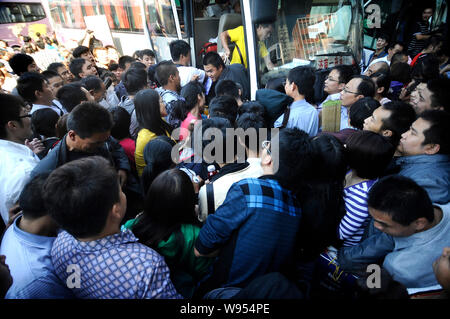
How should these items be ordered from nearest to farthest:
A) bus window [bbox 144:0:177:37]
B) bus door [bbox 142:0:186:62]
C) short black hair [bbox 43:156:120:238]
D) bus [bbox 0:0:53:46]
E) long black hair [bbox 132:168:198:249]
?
1. short black hair [bbox 43:156:120:238]
2. long black hair [bbox 132:168:198:249]
3. bus door [bbox 142:0:186:62]
4. bus window [bbox 144:0:177:37]
5. bus [bbox 0:0:53:46]

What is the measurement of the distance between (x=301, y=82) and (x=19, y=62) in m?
4.19

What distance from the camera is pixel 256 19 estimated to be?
9.52 feet

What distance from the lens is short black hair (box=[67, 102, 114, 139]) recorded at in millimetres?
1857

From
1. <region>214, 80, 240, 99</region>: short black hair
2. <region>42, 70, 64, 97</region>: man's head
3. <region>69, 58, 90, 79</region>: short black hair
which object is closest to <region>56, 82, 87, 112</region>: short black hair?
<region>42, 70, 64, 97</region>: man's head

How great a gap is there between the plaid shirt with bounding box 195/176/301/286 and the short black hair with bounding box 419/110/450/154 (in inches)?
50.9

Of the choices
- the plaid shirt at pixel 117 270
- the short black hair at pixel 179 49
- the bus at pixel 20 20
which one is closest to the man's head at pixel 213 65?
the short black hair at pixel 179 49

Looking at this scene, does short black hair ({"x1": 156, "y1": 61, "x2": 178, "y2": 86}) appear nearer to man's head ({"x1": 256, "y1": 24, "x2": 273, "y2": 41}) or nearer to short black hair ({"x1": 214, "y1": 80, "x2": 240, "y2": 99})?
short black hair ({"x1": 214, "y1": 80, "x2": 240, "y2": 99})

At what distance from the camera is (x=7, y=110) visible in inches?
74.6

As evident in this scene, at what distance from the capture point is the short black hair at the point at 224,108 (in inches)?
103

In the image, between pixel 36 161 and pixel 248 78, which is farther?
pixel 248 78

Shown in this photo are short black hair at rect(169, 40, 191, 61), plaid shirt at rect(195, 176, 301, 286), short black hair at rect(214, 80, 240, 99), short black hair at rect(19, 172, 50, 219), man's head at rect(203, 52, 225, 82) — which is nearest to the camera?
plaid shirt at rect(195, 176, 301, 286)

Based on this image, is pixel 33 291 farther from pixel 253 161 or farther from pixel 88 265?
pixel 253 161

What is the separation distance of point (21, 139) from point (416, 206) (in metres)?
2.70
